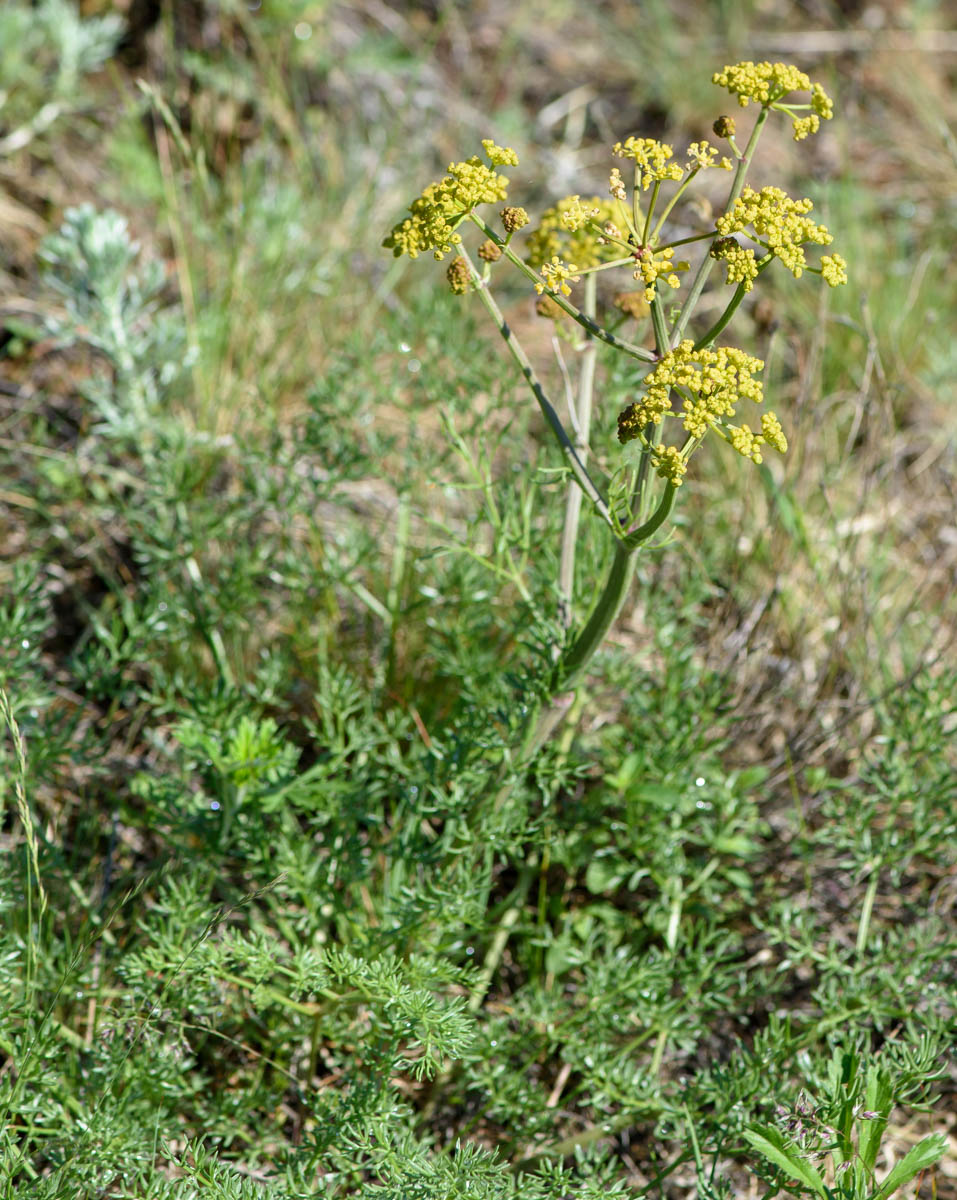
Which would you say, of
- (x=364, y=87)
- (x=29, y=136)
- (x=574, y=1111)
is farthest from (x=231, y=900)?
(x=364, y=87)

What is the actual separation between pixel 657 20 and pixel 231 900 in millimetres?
4308

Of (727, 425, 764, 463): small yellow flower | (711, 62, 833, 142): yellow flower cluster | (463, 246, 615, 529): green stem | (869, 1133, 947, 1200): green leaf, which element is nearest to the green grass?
(869, 1133, 947, 1200): green leaf

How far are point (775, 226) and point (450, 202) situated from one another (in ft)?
1.36

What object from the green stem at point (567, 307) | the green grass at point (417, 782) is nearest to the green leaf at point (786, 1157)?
the green grass at point (417, 782)

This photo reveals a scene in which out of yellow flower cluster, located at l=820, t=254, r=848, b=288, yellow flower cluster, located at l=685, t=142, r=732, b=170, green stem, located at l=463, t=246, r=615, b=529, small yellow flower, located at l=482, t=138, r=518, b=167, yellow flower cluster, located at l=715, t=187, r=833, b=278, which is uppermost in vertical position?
yellow flower cluster, located at l=685, t=142, r=732, b=170

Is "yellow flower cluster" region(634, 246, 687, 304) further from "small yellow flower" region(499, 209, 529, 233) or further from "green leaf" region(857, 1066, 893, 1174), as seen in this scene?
"green leaf" region(857, 1066, 893, 1174)

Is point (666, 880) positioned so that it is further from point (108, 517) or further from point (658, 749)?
point (108, 517)

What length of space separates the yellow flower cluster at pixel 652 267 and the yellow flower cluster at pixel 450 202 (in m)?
0.20

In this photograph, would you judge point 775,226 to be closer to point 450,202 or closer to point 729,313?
point 729,313

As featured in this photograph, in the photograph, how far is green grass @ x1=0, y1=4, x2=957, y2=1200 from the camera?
5.89 ft

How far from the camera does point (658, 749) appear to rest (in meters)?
2.26

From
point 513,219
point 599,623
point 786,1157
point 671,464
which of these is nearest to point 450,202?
point 513,219

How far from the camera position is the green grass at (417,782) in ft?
5.89

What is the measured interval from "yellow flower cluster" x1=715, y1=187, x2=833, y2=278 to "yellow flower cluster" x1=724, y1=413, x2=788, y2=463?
7.4 inches
